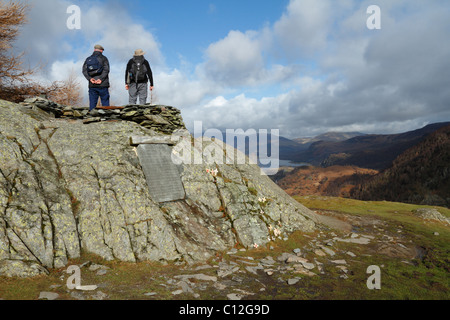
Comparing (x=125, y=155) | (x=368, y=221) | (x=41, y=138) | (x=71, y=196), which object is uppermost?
(x=41, y=138)

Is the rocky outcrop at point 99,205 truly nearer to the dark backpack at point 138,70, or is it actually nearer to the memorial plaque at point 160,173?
the memorial plaque at point 160,173

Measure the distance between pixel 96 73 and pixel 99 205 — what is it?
35.5ft

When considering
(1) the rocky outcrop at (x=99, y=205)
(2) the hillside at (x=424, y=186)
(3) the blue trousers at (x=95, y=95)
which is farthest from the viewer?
(2) the hillside at (x=424, y=186)

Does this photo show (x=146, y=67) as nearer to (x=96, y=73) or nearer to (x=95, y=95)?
(x=96, y=73)

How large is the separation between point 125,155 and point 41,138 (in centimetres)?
470

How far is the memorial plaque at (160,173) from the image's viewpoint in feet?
46.3

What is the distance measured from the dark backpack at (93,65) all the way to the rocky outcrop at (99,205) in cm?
399

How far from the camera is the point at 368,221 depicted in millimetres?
24219

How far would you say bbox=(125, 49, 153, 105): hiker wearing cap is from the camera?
62.2 feet

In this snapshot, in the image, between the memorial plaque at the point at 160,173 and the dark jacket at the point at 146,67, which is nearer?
the memorial plaque at the point at 160,173

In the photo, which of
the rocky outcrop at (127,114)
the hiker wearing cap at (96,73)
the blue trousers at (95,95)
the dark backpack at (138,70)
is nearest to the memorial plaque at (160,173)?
the rocky outcrop at (127,114)

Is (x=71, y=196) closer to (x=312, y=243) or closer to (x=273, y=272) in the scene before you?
(x=273, y=272)
